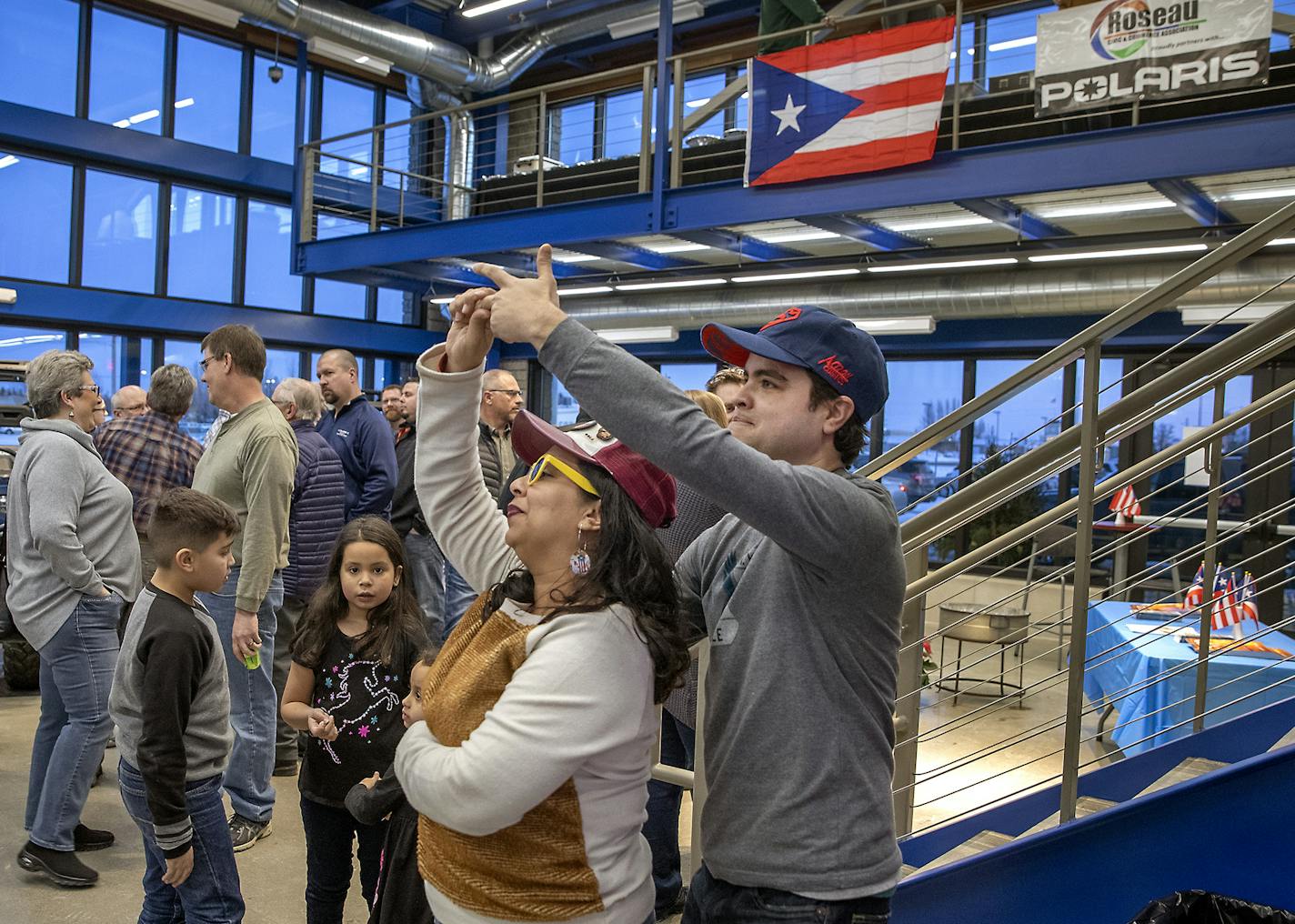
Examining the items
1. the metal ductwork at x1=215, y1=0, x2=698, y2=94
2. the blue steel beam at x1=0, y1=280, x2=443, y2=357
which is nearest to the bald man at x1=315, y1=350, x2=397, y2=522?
the blue steel beam at x1=0, y1=280, x2=443, y2=357

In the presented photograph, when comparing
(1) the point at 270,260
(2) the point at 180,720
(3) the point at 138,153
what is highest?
(3) the point at 138,153

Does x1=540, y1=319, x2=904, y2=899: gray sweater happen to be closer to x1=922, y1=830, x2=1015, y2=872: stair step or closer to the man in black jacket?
x1=922, y1=830, x2=1015, y2=872: stair step

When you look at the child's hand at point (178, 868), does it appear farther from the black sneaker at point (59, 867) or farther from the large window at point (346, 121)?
the large window at point (346, 121)

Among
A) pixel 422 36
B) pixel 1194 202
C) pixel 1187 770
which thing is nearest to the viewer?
pixel 1187 770

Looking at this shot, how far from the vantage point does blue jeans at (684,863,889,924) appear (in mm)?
1176

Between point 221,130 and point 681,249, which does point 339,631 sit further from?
point 221,130

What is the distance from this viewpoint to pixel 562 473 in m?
1.24

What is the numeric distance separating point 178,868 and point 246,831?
146cm

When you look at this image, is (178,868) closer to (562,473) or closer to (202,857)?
(202,857)

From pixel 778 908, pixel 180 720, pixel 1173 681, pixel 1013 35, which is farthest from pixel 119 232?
pixel 778 908

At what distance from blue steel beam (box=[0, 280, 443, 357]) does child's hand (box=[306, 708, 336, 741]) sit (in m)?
8.83

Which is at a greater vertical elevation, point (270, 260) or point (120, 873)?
point (270, 260)

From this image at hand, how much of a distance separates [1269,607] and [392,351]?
949 cm

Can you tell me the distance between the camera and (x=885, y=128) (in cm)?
645
